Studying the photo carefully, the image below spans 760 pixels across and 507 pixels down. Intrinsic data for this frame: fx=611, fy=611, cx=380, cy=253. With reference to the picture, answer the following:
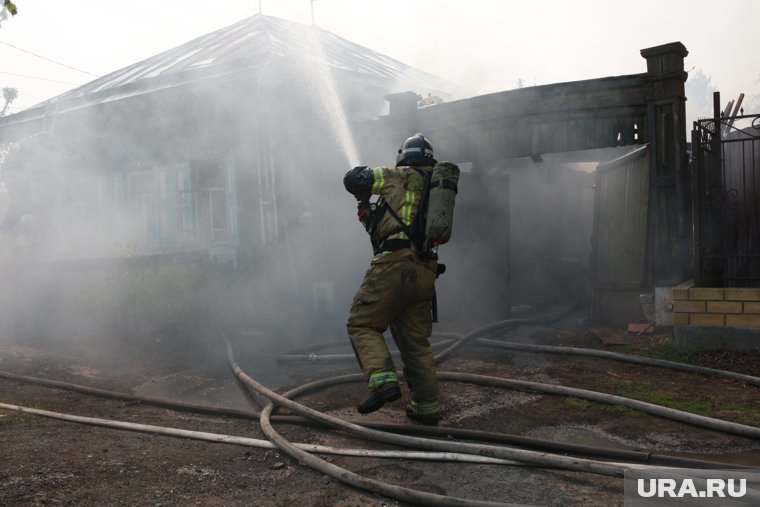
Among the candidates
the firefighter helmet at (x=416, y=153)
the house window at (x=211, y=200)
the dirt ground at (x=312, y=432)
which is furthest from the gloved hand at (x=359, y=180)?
the house window at (x=211, y=200)

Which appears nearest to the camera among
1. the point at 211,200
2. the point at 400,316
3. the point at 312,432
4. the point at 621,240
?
the point at 312,432

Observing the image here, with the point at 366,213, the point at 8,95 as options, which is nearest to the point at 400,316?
the point at 366,213

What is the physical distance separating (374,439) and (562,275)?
9.75m

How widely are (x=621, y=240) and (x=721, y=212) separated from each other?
5.52 ft

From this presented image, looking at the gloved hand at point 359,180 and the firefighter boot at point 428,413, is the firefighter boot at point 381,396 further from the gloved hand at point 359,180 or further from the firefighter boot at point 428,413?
the gloved hand at point 359,180

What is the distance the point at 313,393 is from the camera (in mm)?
5258

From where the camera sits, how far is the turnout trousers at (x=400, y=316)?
4.19 meters

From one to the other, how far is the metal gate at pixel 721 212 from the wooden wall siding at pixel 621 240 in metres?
1.09

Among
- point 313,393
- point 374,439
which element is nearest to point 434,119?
point 313,393

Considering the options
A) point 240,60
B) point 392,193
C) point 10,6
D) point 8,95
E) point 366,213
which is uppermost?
point 8,95

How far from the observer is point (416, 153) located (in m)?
4.54

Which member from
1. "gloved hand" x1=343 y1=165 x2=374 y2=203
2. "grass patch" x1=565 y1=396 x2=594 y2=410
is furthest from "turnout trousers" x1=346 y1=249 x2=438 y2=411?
"grass patch" x1=565 y1=396 x2=594 y2=410

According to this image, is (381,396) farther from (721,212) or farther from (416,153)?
(721,212)

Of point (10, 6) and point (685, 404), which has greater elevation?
point (10, 6)
